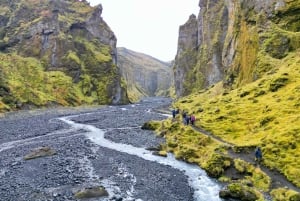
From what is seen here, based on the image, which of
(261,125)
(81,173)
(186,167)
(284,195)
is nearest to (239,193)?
(284,195)

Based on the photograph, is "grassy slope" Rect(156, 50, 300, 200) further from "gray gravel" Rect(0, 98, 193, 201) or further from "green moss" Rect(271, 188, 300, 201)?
"gray gravel" Rect(0, 98, 193, 201)

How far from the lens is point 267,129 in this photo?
6356 cm

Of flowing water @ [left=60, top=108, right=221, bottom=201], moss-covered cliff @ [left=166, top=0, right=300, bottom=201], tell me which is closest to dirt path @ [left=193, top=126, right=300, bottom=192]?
moss-covered cliff @ [left=166, top=0, right=300, bottom=201]

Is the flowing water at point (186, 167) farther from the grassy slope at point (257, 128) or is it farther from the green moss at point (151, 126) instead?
the green moss at point (151, 126)

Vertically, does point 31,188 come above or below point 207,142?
below

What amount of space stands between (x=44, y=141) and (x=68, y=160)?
843 inches

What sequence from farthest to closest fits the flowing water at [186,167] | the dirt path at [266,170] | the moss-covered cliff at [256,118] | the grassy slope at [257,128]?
the grassy slope at [257,128], the moss-covered cliff at [256,118], the dirt path at [266,170], the flowing water at [186,167]

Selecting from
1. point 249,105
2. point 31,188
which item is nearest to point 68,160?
point 31,188

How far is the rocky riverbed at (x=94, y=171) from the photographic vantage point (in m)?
42.5

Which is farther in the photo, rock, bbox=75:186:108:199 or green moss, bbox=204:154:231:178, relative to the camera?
green moss, bbox=204:154:231:178

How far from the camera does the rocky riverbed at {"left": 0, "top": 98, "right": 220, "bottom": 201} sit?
42469mm

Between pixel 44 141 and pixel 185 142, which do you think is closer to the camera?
pixel 185 142

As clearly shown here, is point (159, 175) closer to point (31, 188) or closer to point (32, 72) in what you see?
point (31, 188)

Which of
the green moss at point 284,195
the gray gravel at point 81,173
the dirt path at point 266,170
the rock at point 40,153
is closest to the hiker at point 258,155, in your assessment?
the dirt path at point 266,170
